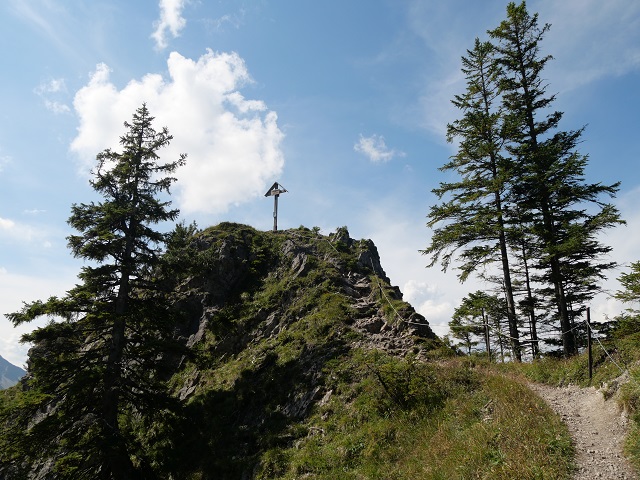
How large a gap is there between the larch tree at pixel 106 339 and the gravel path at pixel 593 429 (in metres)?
13.6

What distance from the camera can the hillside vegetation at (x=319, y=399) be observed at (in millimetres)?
9594

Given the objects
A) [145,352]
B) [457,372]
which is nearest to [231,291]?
[145,352]

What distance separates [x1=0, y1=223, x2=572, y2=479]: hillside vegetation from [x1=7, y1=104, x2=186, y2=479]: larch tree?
0.53 metres

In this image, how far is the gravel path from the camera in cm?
747

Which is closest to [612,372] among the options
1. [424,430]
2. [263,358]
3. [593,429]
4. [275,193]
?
[593,429]

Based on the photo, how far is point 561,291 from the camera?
680 inches

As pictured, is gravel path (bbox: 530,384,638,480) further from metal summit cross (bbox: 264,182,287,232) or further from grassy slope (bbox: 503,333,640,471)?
metal summit cross (bbox: 264,182,287,232)

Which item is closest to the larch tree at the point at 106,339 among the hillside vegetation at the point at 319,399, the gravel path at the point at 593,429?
the hillside vegetation at the point at 319,399

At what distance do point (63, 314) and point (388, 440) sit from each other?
13.5 metres

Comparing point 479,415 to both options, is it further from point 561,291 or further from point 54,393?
point 54,393

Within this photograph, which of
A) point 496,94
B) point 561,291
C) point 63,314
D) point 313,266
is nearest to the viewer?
point 63,314

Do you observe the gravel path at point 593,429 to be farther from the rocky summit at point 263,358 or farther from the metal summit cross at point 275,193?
the metal summit cross at point 275,193

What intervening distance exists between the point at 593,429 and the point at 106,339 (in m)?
17.4

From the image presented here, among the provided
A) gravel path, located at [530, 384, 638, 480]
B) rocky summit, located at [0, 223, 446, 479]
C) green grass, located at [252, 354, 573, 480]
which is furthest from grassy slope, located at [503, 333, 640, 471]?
rocky summit, located at [0, 223, 446, 479]
